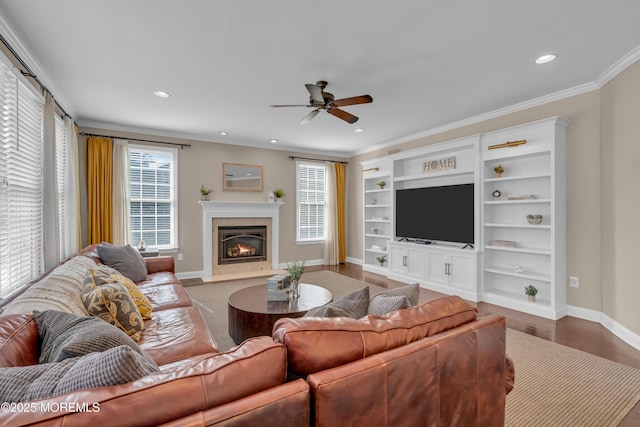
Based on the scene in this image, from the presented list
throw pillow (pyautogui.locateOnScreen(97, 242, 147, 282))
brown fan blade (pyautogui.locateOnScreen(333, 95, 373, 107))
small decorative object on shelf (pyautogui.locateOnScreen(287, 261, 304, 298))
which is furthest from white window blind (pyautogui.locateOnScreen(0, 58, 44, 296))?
brown fan blade (pyautogui.locateOnScreen(333, 95, 373, 107))

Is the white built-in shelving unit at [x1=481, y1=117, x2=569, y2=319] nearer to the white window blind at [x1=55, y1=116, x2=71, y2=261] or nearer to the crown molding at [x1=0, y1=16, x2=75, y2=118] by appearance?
the crown molding at [x1=0, y1=16, x2=75, y2=118]

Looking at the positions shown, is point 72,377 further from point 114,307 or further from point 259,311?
point 259,311

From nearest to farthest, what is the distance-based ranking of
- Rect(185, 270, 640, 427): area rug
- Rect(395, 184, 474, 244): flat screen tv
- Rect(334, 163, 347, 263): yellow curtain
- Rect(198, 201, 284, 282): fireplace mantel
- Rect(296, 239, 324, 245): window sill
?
Rect(185, 270, 640, 427): area rug
Rect(395, 184, 474, 244): flat screen tv
Rect(198, 201, 284, 282): fireplace mantel
Rect(296, 239, 324, 245): window sill
Rect(334, 163, 347, 263): yellow curtain

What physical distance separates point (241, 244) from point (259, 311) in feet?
12.3

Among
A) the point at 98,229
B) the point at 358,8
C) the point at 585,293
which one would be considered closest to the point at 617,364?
the point at 585,293

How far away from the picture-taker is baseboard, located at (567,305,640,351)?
113 inches

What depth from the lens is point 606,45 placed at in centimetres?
264

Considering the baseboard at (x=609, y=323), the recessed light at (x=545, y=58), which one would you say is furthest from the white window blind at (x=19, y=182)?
the baseboard at (x=609, y=323)

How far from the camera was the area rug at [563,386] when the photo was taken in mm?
1916

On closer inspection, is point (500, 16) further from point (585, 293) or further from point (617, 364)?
point (585, 293)

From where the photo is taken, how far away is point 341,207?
727 cm

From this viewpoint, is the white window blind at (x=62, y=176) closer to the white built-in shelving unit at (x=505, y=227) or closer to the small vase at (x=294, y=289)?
the small vase at (x=294, y=289)

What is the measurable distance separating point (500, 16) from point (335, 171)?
5.08 metres

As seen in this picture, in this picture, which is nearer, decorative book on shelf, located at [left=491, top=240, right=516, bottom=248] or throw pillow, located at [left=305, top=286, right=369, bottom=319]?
throw pillow, located at [left=305, top=286, right=369, bottom=319]
